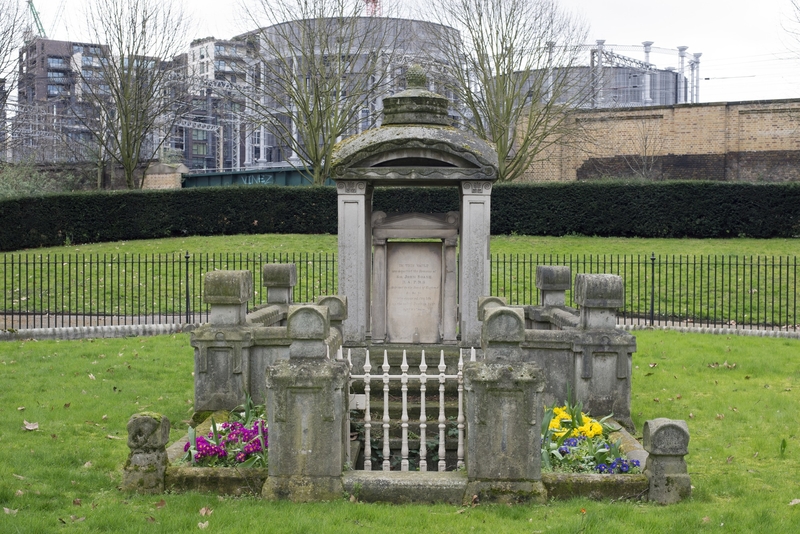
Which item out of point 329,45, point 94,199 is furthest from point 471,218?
point 329,45

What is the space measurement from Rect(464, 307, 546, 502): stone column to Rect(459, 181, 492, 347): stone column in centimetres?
321

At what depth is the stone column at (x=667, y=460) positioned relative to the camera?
19.6ft

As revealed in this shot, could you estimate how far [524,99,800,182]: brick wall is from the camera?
3153cm

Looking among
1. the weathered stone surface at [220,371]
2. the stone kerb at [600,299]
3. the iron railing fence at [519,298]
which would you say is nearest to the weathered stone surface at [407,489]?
the weathered stone surface at [220,371]

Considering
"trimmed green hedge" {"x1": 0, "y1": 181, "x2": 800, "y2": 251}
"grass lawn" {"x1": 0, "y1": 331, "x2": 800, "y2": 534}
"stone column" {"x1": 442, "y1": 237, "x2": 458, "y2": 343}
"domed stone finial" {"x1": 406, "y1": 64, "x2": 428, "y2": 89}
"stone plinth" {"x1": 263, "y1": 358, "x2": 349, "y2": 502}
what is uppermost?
"domed stone finial" {"x1": 406, "y1": 64, "x2": 428, "y2": 89}

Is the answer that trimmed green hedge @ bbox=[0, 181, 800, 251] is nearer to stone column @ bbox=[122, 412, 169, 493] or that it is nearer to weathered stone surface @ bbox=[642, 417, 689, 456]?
weathered stone surface @ bbox=[642, 417, 689, 456]

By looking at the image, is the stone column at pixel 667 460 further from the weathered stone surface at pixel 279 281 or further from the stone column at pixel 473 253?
the weathered stone surface at pixel 279 281

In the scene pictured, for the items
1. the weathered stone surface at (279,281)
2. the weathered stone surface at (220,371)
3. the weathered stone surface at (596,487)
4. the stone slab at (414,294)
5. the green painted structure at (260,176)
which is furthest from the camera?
the green painted structure at (260,176)

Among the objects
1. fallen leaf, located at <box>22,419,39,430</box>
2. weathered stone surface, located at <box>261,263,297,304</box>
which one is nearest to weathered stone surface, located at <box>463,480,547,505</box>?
fallen leaf, located at <box>22,419,39,430</box>

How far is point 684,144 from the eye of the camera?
32781mm

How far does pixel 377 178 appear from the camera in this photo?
9.11m

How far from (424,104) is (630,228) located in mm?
18054

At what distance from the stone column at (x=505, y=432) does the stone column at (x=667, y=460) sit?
0.84 meters

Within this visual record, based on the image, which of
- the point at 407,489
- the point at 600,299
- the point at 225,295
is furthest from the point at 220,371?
the point at 600,299
